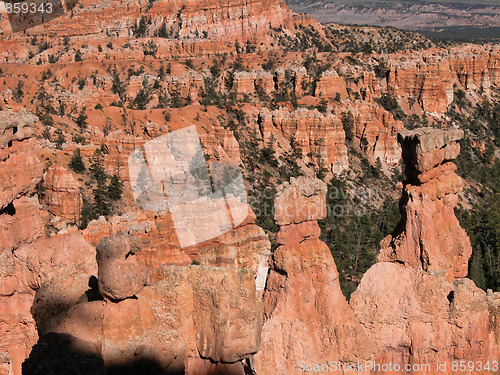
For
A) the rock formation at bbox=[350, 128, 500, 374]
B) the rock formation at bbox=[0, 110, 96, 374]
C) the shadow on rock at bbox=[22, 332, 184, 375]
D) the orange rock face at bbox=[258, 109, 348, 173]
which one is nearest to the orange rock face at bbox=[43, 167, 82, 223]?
the rock formation at bbox=[0, 110, 96, 374]

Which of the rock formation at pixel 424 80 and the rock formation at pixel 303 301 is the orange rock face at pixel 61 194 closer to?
the rock formation at pixel 303 301

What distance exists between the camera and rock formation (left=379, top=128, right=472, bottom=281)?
14.6 m

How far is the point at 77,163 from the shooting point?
39594 millimetres

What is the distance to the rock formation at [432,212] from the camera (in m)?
14.6

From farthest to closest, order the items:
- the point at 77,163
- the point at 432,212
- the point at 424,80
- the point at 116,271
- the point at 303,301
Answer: the point at 424,80 < the point at 77,163 < the point at 432,212 < the point at 303,301 < the point at 116,271

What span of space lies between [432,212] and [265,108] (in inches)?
2263

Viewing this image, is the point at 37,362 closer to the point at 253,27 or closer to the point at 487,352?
the point at 487,352

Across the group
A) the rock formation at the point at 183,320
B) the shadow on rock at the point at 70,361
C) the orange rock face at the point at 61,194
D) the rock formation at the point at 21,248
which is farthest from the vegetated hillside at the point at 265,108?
the shadow on rock at the point at 70,361

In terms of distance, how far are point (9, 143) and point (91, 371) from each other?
6774mm

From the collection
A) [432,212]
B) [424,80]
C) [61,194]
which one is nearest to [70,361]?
[432,212]

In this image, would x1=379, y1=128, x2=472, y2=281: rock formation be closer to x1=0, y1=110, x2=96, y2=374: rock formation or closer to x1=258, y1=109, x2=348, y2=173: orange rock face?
x1=0, y1=110, x2=96, y2=374: rock formation

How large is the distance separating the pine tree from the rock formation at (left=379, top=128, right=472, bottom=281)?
2795cm

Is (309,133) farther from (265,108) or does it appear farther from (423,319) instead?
(423,319)

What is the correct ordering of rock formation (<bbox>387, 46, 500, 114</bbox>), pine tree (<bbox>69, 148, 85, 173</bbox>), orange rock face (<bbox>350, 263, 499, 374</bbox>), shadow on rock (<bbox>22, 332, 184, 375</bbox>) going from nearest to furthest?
1. shadow on rock (<bbox>22, 332, 184, 375</bbox>)
2. orange rock face (<bbox>350, 263, 499, 374</bbox>)
3. pine tree (<bbox>69, 148, 85, 173</bbox>)
4. rock formation (<bbox>387, 46, 500, 114</bbox>)
